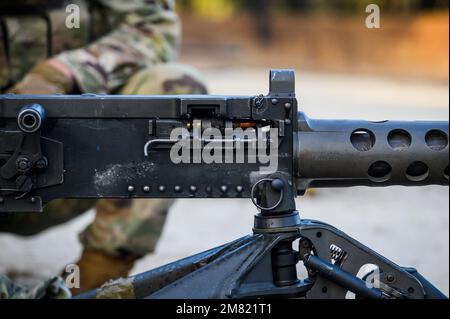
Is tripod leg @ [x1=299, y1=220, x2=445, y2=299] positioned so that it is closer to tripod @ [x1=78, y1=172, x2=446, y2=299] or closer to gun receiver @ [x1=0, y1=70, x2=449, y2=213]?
tripod @ [x1=78, y1=172, x2=446, y2=299]

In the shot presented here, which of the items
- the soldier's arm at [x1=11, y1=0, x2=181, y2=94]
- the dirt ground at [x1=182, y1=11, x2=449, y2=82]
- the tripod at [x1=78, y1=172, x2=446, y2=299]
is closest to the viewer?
the tripod at [x1=78, y1=172, x2=446, y2=299]

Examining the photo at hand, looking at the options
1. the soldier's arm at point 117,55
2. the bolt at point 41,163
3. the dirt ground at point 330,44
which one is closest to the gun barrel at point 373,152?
the bolt at point 41,163

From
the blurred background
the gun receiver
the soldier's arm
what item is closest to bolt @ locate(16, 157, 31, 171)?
the gun receiver

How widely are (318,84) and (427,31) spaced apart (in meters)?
5.61

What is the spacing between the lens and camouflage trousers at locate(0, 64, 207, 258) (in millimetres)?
3398

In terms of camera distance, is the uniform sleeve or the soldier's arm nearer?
the soldier's arm

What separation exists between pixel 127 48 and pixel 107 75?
0.22m

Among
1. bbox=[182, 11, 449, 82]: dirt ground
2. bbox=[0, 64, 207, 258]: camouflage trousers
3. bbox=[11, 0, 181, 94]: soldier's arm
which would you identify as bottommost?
bbox=[0, 64, 207, 258]: camouflage trousers

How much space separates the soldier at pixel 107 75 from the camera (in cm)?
339

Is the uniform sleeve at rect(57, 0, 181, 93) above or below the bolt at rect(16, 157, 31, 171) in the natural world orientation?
above

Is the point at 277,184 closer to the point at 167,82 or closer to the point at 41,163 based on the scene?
the point at 41,163

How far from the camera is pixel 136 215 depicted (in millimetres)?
3402

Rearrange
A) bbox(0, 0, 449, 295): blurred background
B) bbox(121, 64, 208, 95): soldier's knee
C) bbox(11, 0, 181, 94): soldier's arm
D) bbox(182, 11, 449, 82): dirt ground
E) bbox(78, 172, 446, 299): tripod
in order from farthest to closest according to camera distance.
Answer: bbox(182, 11, 449, 82): dirt ground → bbox(0, 0, 449, 295): blurred background → bbox(121, 64, 208, 95): soldier's knee → bbox(11, 0, 181, 94): soldier's arm → bbox(78, 172, 446, 299): tripod
